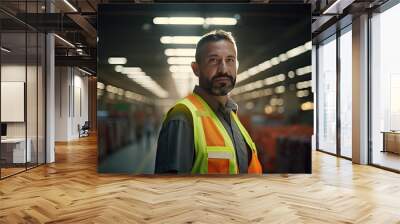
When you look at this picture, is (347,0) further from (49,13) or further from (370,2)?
(49,13)

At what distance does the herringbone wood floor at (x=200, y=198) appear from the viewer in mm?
4176

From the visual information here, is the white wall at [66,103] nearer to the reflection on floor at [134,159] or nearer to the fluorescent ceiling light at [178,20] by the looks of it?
the reflection on floor at [134,159]

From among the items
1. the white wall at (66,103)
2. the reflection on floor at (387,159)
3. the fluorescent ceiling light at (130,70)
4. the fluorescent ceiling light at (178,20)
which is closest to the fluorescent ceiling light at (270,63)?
the fluorescent ceiling light at (178,20)

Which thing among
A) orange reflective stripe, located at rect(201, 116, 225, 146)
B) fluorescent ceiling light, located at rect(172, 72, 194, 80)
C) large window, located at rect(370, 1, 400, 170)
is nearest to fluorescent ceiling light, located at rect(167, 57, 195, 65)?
fluorescent ceiling light, located at rect(172, 72, 194, 80)

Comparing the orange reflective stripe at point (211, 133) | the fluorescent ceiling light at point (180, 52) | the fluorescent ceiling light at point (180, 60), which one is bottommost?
the orange reflective stripe at point (211, 133)

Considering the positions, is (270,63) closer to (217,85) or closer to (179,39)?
(217,85)

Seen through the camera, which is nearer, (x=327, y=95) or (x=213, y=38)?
(x=213, y=38)

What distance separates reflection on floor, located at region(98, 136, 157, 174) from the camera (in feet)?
22.1

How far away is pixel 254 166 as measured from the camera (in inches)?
264

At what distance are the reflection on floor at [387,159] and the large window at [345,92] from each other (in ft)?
3.16

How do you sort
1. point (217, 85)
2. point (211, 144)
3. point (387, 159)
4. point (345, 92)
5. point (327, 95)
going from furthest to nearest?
point (327, 95)
point (345, 92)
point (387, 159)
point (217, 85)
point (211, 144)

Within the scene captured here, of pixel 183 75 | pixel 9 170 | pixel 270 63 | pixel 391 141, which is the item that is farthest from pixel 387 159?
pixel 9 170

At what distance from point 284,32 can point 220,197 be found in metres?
3.34

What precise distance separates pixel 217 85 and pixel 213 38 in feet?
2.82
